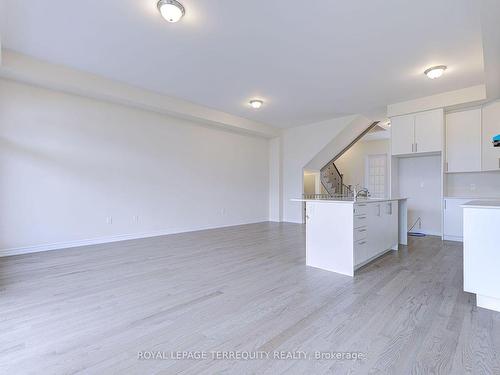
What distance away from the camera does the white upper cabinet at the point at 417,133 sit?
4.98 meters

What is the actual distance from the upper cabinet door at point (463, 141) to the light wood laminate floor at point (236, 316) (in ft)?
A: 7.26

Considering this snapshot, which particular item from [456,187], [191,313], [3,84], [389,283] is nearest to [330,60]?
[389,283]

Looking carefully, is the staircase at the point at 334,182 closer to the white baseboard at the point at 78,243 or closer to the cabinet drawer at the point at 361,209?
the white baseboard at the point at 78,243

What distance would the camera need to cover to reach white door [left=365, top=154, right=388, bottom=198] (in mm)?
9094

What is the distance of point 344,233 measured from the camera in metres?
3.18

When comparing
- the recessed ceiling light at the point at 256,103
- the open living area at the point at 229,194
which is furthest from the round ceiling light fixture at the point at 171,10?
the recessed ceiling light at the point at 256,103

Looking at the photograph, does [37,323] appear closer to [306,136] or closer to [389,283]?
[389,283]

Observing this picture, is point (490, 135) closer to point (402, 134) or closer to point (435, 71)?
point (402, 134)

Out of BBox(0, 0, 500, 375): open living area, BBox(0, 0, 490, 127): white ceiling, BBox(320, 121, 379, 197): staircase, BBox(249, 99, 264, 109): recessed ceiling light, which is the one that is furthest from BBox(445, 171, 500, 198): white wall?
BBox(320, 121, 379, 197): staircase

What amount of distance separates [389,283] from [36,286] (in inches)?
152

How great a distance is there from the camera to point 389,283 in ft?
9.38

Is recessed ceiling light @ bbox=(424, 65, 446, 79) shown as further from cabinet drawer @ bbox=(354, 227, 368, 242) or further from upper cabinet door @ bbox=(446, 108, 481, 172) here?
cabinet drawer @ bbox=(354, 227, 368, 242)

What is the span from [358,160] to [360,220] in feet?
23.7

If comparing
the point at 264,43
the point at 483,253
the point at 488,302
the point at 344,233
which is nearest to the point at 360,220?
the point at 344,233
